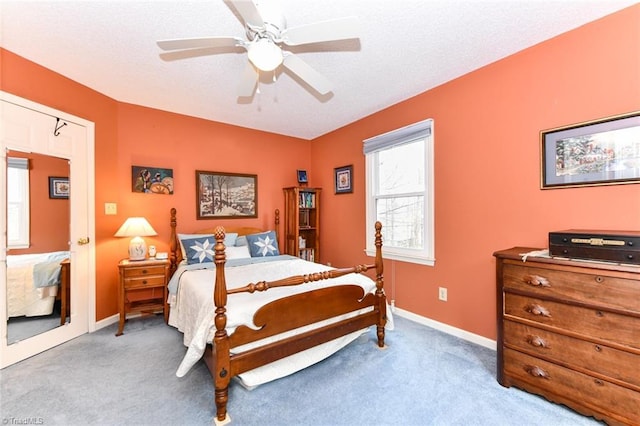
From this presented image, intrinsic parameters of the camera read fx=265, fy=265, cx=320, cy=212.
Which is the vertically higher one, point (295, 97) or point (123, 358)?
point (295, 97)

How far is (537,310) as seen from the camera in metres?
1.75

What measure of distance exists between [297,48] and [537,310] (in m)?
2.58

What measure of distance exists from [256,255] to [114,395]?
1.91 meters

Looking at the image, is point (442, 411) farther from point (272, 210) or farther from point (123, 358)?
point (272, 210)

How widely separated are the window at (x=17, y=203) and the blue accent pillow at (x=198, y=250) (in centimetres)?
131

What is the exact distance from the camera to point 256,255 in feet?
11.5

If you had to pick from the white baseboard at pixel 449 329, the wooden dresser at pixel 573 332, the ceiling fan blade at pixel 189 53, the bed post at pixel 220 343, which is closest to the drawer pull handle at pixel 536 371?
the wooden dresser at pixel 573 332

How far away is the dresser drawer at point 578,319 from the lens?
145 centimetres

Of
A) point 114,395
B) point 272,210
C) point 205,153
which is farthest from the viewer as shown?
point 272,210

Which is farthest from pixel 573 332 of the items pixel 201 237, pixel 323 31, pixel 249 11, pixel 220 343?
pixel 201 237

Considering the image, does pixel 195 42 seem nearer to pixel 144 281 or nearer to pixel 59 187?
pixel 59 187

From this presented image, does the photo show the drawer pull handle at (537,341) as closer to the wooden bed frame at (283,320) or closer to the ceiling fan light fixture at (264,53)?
the wooden bed frame at (283,320)

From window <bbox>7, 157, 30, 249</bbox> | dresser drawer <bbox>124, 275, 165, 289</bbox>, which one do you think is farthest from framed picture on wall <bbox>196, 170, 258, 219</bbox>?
window <bbox>7, 157, 30, 249</bbox>

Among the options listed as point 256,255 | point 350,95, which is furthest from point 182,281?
point 350,95
